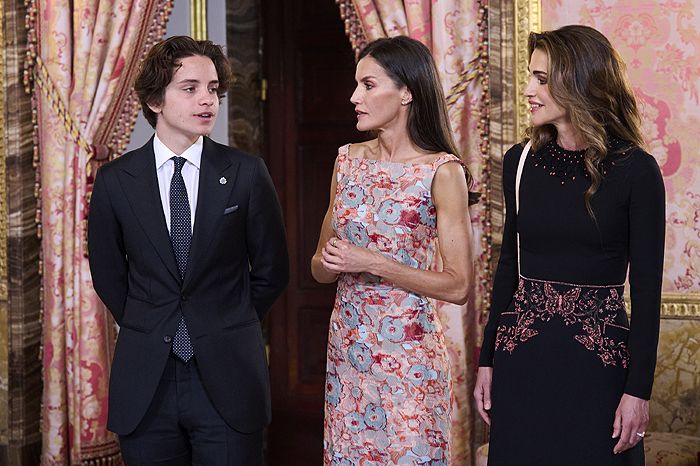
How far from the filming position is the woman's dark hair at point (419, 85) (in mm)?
2662

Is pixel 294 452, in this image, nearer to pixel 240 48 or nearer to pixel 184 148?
pixel 240 48

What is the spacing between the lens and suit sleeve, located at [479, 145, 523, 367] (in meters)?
2.44

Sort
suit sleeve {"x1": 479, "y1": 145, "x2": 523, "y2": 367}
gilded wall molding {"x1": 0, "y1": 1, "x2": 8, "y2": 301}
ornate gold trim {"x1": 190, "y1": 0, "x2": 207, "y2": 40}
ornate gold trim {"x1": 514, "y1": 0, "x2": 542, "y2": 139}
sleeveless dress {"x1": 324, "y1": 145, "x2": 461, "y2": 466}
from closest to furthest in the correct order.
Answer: suit sleeve {"x1": 479, "y1": 145, "x2": 523, "y2": 367}
sleeveless dress {"x1": 324, "y1": 145, "x2": 461, "y2": 466}
ornate gold trim {"x1": 514, "y1": 0, "x2": 542, "y2": 139}
gilded wall molding {"x1": 0, "y1": 1, "x2": 8, "y2": 301}
ornate gold trim {"x1": 190, "y1": 0, "x2": 207, "y2": 40}

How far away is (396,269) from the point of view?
8.52 ft

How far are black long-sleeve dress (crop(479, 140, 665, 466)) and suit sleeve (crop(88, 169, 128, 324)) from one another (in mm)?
1059

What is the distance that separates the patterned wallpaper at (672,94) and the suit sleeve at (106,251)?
6.73 feet

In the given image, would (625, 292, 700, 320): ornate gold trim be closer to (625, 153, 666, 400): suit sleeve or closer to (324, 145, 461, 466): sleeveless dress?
(324, 145, 461, 466): sleeveless dress

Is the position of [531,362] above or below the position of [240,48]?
below

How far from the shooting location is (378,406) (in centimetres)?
261

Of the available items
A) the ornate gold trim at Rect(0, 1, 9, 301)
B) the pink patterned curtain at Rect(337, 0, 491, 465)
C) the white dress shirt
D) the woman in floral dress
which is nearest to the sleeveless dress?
the woman in floral dress

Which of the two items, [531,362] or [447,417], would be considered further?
Result: [447,417]

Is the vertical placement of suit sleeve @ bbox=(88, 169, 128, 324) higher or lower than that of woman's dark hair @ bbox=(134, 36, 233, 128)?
lower

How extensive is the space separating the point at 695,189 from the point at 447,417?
5.16ft

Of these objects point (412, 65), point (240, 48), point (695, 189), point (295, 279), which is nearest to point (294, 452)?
point (295, 279)
